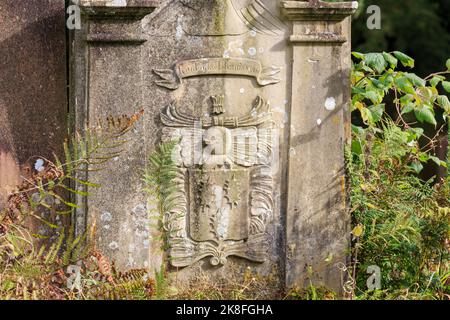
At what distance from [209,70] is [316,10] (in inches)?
30.5

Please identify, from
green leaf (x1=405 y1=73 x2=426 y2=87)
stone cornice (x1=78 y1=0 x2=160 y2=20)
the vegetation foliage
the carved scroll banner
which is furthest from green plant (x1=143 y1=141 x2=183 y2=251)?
green leaf (x1=405 y1=73 x2=426 y2=87)

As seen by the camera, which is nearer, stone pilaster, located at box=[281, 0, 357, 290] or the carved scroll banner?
the carved scroll banner

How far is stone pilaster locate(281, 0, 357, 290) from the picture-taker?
5562 millimetres

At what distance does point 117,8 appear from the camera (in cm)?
531

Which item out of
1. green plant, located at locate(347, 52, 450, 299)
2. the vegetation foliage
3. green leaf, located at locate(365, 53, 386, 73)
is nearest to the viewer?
the vegetation foliage

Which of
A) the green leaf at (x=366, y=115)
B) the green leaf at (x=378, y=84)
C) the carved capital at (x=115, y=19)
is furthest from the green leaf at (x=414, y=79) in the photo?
the carved capital at (x=115, y=19)

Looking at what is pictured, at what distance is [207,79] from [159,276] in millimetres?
1272

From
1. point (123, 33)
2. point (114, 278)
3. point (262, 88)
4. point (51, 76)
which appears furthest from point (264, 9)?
point (114, 278)

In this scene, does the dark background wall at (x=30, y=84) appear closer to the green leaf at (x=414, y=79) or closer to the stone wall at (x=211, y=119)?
the stone wall at (x=211, y=119)

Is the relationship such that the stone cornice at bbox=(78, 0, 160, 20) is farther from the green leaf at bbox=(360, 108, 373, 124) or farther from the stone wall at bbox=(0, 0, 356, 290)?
the green leaf at bbox=(360, 108, 373, 124)

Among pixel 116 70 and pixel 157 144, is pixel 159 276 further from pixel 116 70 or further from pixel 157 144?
pixel 116 70

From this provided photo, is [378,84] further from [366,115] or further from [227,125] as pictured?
[227,125]

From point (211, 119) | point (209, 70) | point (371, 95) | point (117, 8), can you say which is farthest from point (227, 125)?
point (371, 95)

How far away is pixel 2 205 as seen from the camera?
5684 millimetres
